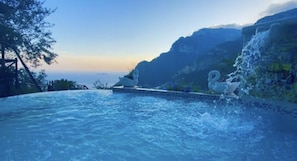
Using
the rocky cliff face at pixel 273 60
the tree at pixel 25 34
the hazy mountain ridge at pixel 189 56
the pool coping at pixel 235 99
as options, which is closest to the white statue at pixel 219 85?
the pool coping at pixel 235 99

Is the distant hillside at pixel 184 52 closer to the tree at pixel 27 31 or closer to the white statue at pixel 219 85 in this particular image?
the tree at pixel 27 31

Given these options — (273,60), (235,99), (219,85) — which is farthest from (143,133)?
(273,60)

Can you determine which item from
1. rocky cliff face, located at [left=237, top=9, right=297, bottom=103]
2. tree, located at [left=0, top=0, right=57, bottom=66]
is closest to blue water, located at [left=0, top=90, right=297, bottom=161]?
rocky cliff face, located at [left=237, top=9, right=297, bottom=103]

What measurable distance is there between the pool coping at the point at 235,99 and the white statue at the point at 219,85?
24 centimetres

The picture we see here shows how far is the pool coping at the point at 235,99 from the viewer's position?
6527 millimetres

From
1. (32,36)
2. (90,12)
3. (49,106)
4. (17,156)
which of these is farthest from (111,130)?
(90,12)

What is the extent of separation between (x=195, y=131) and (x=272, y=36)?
406 cm

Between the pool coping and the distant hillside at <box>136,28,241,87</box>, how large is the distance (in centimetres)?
2992

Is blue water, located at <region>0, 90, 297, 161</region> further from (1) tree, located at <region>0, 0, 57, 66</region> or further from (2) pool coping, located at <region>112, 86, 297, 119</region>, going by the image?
(1) tree, located at <region>0, 0, 57, 66</region>

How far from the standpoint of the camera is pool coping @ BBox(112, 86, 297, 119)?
6.53 meters

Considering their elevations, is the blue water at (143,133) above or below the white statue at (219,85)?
below

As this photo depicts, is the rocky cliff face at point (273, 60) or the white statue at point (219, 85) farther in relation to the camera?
the white statue at point (219, 85)

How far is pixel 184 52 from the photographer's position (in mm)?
55719

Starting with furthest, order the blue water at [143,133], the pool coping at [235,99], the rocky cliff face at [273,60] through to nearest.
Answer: the rocky cliff face at [273,60] → the pool coping at [235,99] → the blue water at [143,133]
